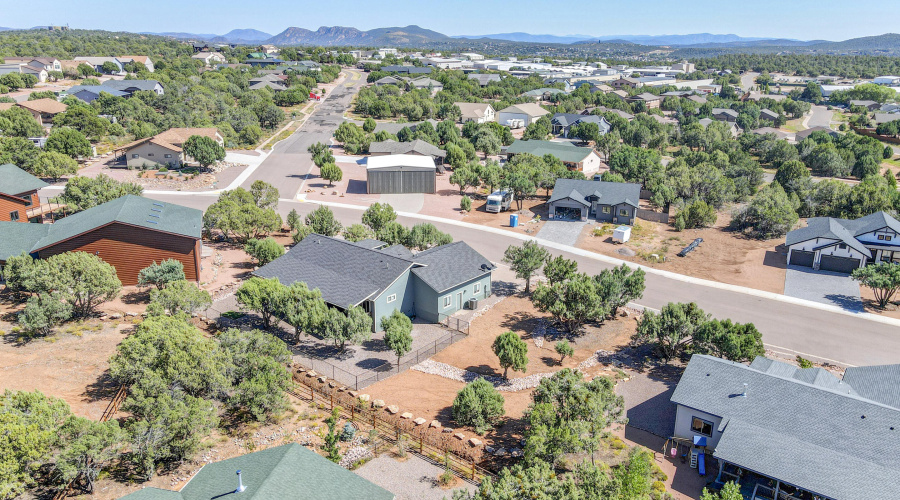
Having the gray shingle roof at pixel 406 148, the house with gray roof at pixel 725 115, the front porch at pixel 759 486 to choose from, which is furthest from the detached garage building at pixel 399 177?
the house with gray roof at pixel 725 115

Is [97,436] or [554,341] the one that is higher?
[97,436]

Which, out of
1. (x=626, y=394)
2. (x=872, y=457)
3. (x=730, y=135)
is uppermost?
(x=730, y=135)

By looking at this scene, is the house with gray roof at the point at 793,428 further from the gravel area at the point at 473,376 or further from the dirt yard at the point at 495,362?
the gravel area at the point at 473,376

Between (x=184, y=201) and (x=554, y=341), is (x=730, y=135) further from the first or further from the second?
(x=184, y=201)

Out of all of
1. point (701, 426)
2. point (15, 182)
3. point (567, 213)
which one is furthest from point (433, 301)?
point (15, 182)

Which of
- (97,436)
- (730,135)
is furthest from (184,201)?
(730,135)

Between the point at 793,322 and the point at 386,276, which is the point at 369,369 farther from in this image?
the point at 793,322

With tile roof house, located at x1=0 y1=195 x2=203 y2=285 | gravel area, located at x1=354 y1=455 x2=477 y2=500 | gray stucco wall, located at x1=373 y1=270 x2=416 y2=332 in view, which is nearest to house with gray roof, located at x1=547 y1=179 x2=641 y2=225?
gray stucco wall, located at x1=373 y1=270 x2=416 y2=332
